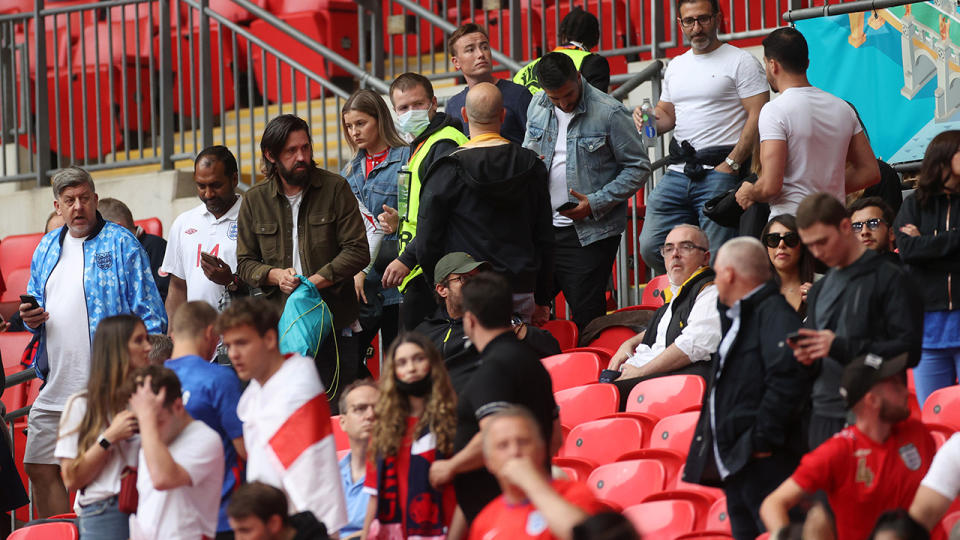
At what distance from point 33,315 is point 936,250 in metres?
3.91

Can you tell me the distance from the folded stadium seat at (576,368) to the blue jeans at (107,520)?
2.54 metres

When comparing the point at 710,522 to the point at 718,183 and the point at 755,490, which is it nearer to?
the point at 755,490

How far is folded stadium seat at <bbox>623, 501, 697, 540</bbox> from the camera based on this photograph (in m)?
5.17

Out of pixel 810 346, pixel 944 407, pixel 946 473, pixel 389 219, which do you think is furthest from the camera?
pixel 389 219

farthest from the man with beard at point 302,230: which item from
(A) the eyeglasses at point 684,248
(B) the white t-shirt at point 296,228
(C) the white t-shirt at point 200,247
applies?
(A) the eyeglasses at point 684,248

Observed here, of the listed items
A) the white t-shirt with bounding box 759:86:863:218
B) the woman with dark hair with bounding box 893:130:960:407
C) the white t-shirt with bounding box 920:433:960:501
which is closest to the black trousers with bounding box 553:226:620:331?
the white t-shirt with bounding box 759:86:863:218

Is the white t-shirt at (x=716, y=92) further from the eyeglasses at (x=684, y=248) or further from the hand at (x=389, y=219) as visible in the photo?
the hand at (x=389, y=219)

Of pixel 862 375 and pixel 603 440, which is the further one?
pixel 603 440

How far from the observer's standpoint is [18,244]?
32.5ft

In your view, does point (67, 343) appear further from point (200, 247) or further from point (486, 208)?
point (486, 208)

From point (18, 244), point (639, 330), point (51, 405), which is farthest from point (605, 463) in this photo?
point (18, 244)

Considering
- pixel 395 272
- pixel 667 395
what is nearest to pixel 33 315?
pixel 395 272

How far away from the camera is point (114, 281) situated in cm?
684

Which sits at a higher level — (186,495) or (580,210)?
(580,210)
